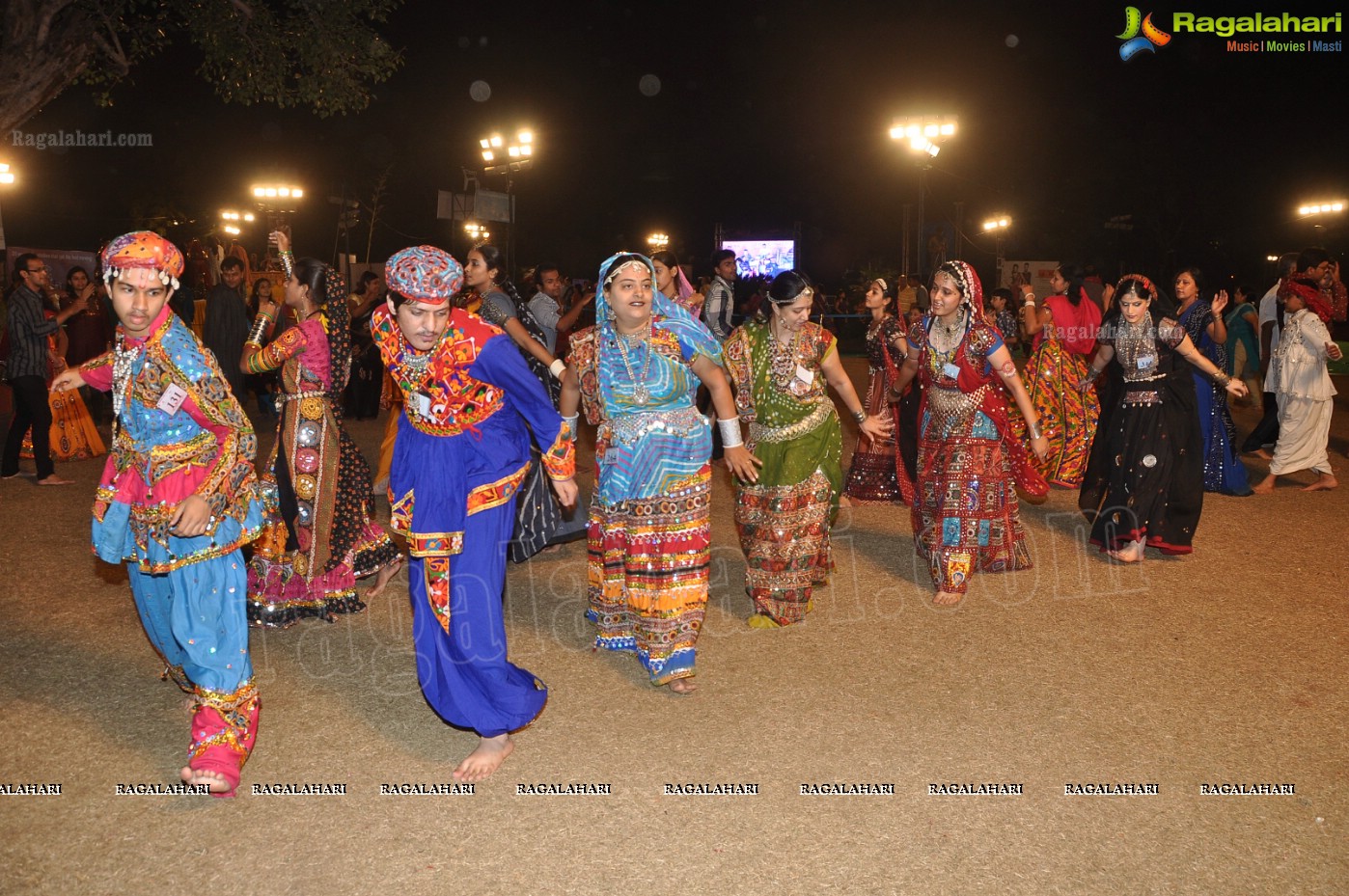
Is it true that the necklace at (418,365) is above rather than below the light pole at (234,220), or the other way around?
below

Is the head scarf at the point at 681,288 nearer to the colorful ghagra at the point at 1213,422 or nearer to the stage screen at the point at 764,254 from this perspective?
the colorful ghagra at the point at 1213,422

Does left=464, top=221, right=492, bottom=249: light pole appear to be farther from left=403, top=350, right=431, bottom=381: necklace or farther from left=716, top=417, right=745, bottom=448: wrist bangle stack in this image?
left=403, top=350, right=431, bottom=381: necklace

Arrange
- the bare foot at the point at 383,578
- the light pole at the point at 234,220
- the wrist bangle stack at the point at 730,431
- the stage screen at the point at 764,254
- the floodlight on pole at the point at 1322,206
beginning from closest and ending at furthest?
the wrist bangle stack at the point at 730,431 → the bare foot at the point at 383,578 → the floodlight on pole at the point at 1322,206 → the light pole at the point at 234,220 → the stage screen at the point at 764,254

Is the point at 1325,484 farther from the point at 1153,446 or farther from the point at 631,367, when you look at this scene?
the point at 631,367

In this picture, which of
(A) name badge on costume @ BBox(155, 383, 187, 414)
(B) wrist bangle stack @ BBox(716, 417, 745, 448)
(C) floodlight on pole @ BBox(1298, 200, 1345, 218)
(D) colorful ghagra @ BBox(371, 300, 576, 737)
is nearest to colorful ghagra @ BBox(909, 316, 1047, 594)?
(B) wrist bangle stack @ BBox(716, 417, 745, 448)

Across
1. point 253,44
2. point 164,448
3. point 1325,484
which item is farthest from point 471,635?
point 253,44

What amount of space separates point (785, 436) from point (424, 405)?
2.22m

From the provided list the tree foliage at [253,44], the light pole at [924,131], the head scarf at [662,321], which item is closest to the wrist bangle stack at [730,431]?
the head scarf at [662,321]

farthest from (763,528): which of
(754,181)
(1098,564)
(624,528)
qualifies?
(754,181)

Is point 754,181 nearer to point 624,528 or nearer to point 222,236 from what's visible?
point 222,236

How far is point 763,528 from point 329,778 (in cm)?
254

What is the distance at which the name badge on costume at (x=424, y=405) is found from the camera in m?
3.73

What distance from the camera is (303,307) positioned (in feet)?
17.0

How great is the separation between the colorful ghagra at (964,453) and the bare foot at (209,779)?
3.84m
